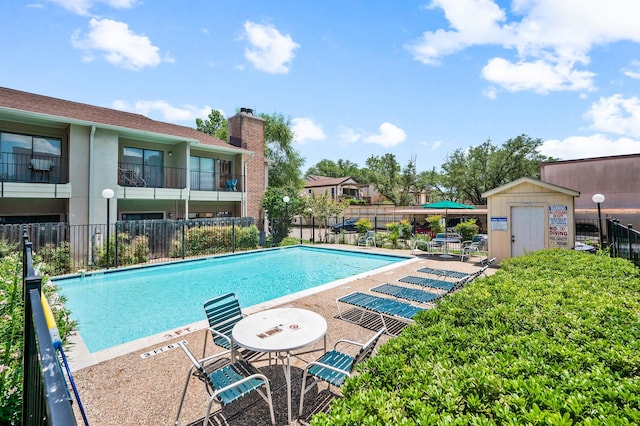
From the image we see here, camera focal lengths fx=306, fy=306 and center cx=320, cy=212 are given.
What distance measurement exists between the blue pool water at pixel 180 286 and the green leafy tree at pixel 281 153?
711 inches

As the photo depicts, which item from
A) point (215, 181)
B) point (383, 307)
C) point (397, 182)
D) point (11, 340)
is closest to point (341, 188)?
point (397, 182)

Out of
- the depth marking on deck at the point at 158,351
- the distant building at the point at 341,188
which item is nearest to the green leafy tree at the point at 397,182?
the distant building at the point at 341,188

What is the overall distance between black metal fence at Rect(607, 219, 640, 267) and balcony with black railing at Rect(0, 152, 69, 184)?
810 inches

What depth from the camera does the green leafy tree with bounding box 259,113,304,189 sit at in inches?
1325

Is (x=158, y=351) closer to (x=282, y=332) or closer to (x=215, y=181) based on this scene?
(x=282, y=332)

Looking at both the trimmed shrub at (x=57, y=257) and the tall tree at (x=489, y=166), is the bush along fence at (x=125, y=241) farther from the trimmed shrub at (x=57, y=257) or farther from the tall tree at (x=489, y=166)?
the tall tree at (x=489, y=166)

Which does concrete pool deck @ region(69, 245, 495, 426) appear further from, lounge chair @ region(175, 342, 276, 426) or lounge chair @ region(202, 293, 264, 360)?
lounge chair @ region(202, 293, 264, 360)

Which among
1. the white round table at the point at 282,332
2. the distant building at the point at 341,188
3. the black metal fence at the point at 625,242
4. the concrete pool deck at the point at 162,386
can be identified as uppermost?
the distant building at the point at 341,188

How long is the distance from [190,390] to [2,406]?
2.23 m

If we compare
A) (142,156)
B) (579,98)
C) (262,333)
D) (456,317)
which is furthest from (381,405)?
(579,98)

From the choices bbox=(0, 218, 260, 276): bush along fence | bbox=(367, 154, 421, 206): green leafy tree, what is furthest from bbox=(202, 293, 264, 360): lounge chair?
bbox=(367, 154, 421, 206): green leafy tree

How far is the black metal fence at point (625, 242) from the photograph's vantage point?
738 centimetres

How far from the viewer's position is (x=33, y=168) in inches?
544

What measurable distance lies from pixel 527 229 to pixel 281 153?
2703cm
